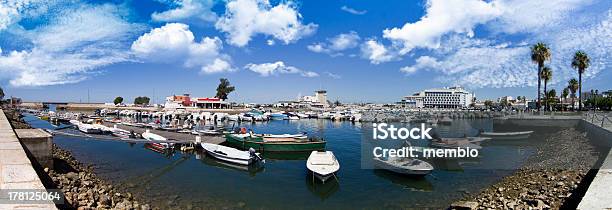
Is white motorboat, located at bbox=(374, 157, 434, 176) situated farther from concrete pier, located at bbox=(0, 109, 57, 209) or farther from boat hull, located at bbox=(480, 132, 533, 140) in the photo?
boat hull, located at bbox=(480, 132, 533, 140)

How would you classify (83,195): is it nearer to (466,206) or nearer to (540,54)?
(466,206)

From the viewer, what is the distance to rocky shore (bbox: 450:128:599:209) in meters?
12.5

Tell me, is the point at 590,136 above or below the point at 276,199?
above

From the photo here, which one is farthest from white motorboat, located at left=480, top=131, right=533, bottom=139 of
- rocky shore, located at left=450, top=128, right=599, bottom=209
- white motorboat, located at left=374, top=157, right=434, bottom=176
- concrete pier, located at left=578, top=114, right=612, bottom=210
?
concrete pier, located at left=578, top=114, right=612, bottom=210

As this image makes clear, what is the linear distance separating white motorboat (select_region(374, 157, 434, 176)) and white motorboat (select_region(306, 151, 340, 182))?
3.08 meters

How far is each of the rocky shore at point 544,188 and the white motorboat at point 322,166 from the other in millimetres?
6727

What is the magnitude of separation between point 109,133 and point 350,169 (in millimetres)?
29282

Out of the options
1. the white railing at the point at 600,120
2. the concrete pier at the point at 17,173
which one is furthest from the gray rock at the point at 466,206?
the white railing at the point at 600,120

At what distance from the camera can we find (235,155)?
23.8m

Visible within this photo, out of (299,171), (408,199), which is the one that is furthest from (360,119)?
(408,199)

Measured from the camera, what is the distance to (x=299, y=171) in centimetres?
2264

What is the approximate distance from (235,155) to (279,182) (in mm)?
5276

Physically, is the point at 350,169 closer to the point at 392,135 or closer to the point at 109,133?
the point at 392,135

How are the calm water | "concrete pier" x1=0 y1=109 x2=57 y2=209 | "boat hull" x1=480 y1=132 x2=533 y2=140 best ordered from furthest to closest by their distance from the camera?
"boat hull" x1=480 y1=132 x2=533 y2=140 < the calm water < "concrete pier" x1=0 y1=109 x2=57 y2=209
